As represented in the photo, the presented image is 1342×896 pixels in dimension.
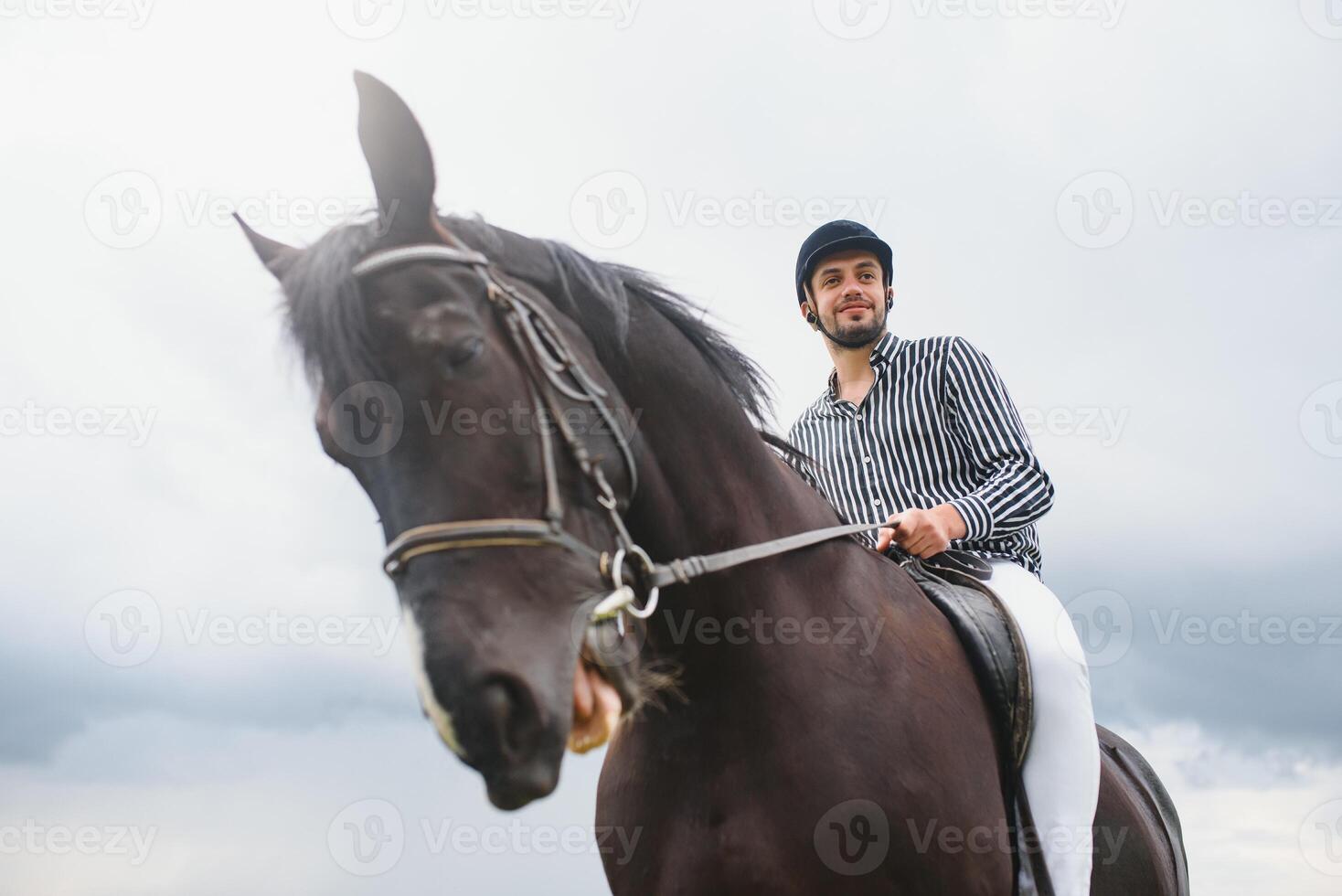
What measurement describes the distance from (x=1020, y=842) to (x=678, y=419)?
200cm

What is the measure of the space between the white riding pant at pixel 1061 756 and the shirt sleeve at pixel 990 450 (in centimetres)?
48

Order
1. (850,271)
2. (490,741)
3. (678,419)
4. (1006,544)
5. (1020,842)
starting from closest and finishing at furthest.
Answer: (490,741), (678,419), (1020,842), (1006,544), (850,271)

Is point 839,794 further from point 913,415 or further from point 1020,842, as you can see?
point 913,415

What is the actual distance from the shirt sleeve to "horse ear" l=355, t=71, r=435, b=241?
252 centimetres

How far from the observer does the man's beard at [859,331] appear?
5320 mm

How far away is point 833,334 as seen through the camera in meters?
5.41

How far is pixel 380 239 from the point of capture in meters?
3.15

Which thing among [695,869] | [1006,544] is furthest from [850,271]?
[695,869]

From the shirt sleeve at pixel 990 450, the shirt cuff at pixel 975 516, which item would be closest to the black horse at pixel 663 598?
the shirt cuff at pixel 975 516
